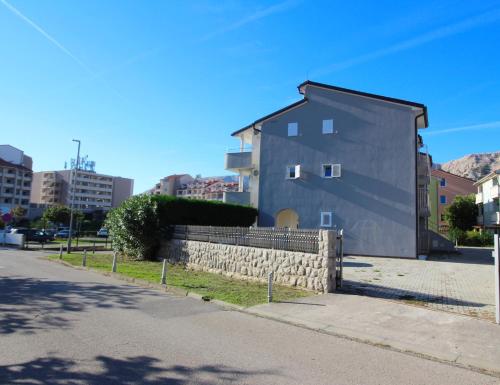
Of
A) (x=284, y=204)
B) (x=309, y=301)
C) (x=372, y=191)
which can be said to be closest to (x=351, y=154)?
(x=372, y=191)

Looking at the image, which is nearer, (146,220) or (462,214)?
(146,220)

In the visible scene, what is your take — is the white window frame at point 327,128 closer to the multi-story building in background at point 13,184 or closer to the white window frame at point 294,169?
the white window frame at point 294,169

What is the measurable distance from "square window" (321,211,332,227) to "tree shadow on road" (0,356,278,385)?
21673mm

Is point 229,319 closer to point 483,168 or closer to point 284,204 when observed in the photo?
point 284,204

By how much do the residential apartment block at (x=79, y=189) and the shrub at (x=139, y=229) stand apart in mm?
108297

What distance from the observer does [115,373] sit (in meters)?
4.59

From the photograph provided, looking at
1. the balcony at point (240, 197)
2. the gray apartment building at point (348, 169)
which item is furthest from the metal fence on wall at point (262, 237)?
the balcony at point (240, 197)

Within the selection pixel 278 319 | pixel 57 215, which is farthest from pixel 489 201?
pixel 57 215

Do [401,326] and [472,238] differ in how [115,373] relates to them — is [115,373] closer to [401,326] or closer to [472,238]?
[401,326]

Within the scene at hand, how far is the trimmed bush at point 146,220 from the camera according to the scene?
1950cm

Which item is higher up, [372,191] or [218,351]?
[372,191]

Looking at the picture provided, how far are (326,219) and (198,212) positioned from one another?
942 cm

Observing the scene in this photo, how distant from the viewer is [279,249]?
41.1 ft

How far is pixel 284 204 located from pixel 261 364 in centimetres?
2290
